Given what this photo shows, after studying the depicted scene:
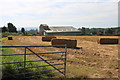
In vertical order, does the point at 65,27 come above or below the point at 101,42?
above

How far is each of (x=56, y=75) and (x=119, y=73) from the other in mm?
3646

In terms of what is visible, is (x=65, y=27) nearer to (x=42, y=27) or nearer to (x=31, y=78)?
(x=42, y=27)

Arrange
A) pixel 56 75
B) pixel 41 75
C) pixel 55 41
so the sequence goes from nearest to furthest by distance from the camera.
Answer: pixel 41 75, pixel 56 75, pixel 55 41

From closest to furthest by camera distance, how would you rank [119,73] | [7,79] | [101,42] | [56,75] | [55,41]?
[7,79] < [56,75] < [119,73] < [55,41] < [101,42]

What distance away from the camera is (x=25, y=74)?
6.03 m

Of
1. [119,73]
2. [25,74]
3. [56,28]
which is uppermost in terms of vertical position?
[56,28]

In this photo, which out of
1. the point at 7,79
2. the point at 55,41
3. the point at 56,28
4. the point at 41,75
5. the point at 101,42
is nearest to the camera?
the point at 7,79

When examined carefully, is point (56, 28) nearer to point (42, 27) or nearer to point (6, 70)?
point (42, 27)

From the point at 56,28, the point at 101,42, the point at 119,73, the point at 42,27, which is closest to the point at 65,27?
the point at 56,28

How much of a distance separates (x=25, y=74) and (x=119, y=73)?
197 inches

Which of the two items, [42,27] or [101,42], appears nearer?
[101,42]

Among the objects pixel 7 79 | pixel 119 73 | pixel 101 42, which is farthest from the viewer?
pixel 101 42

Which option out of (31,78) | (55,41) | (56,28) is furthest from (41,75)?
(56,28)

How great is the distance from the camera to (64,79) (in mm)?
6121
